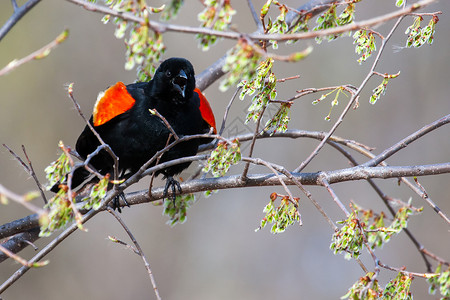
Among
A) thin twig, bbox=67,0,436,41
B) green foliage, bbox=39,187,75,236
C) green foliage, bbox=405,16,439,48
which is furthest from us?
green foliage, bbox=405,16,439,48

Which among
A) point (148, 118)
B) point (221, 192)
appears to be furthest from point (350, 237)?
point (221, 192)

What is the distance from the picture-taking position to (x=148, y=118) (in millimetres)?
3062

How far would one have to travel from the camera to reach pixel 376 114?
6.17m

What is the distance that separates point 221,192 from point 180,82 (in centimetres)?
317

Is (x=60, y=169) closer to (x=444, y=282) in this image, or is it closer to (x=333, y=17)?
(x=333, y=17)

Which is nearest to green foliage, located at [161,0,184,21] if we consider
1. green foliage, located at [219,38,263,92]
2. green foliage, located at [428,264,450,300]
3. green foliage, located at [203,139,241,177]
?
green foliage, located at [219,38,263,92]

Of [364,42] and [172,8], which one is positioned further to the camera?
[364,42]

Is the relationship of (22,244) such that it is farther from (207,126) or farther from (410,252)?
(410,252)

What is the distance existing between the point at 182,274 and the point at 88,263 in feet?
3.20

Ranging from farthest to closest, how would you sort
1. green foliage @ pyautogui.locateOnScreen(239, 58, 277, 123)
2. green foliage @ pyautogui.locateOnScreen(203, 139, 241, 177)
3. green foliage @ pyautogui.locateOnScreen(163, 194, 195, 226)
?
green foliage @ pyautogui.locateOnScreen(163, 194, 195, 226) < green foliage @ pyautogui.locateOnScreen(239, 58, 277, 123) < green foliage @ pyautogui.locateOnScreen(203, 139, 241, 177)

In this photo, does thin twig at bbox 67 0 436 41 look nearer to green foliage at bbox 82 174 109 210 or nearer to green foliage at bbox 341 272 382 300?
green foliage at bbox 82 174 109 210

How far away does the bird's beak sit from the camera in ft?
10.0

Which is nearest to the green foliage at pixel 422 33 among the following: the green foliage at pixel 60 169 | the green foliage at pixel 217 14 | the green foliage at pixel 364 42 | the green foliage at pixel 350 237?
the green foliage at pixel 364 42

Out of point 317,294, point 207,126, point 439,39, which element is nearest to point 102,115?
point 207,126
